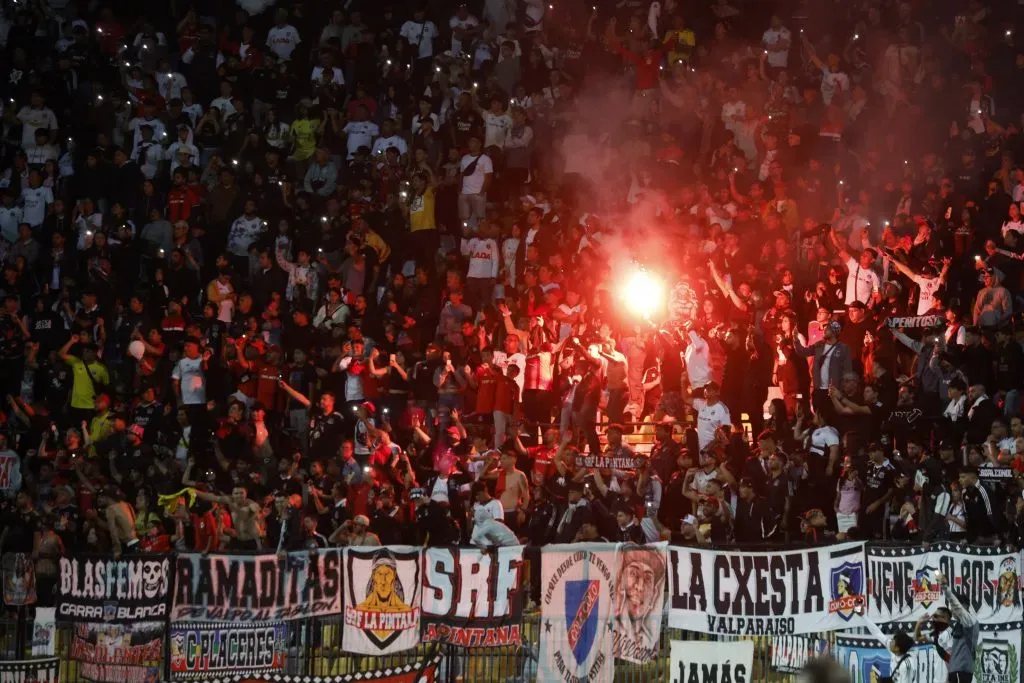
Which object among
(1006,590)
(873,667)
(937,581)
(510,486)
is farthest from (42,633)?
(1006,590)

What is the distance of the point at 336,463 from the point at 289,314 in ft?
11.5

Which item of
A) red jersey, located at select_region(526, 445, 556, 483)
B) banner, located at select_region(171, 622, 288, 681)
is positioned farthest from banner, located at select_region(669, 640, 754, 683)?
red jersey, located at select_region(526, 445, 556, 483)

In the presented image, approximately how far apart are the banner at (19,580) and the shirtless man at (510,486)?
5148 mm

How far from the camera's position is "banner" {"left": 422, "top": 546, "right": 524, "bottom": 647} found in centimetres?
A: 1195

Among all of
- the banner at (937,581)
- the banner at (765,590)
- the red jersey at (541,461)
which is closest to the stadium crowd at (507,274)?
the red jersey at (541,461)

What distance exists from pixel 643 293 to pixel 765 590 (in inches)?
305

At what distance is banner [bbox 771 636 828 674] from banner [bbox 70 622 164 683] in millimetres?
5001

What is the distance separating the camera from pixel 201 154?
75.3 feet

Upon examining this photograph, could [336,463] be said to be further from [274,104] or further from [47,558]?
[274,104]

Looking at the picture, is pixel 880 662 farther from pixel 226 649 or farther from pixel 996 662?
pixel 226 649

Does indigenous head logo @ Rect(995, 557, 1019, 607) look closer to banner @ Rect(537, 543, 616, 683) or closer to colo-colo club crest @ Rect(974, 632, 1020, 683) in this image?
colo-colo club crest @ Rect(974, 632, 1020, 683)

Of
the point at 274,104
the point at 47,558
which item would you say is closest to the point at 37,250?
the point at 274,104

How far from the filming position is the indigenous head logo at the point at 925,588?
11992 millimetres

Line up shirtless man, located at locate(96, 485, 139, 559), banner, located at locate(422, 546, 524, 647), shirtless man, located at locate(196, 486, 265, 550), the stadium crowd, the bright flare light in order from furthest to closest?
the bright flare light < the stadium crowd < shirtless man, located at locate(196, 486, 265, 550) < shirtless man, located at locate(96, 485, 139, 559) < banner, located at locate(422, 546, 524, 647)
